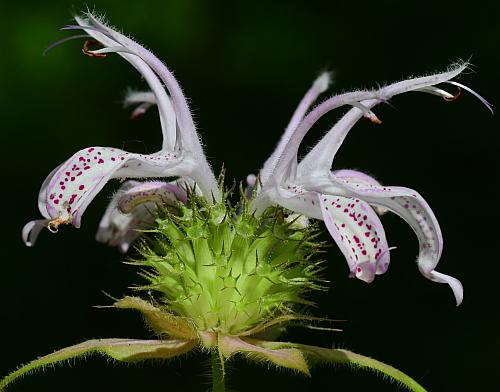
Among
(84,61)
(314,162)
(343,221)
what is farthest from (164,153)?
(84,61)

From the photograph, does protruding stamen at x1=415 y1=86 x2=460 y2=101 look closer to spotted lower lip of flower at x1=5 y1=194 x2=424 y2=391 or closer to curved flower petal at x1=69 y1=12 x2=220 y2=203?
spotted lower lip of flower at x1=5 y1=194 x2=424 y2=391

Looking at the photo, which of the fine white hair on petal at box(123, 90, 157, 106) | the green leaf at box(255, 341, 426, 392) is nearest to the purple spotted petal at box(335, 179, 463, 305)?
the green leaf at box(255, 341, 426, 392)

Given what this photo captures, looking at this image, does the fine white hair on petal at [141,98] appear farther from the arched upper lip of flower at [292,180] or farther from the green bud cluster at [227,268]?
the green bud cluster at [227,268]

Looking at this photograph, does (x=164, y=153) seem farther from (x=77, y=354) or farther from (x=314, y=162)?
(x=77, y=354)

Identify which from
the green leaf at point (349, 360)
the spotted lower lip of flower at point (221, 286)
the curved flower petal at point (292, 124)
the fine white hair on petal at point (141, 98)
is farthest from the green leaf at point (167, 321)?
the fine white hair on petal at point (141, 98)

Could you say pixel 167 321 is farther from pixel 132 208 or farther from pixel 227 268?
pixel 132 208

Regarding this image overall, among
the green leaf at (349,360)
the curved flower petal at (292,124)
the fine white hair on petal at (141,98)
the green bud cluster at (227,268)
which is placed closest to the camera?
the green leaf at (349,360)

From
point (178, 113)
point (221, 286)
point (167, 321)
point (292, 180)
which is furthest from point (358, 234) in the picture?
point (178, 113)
